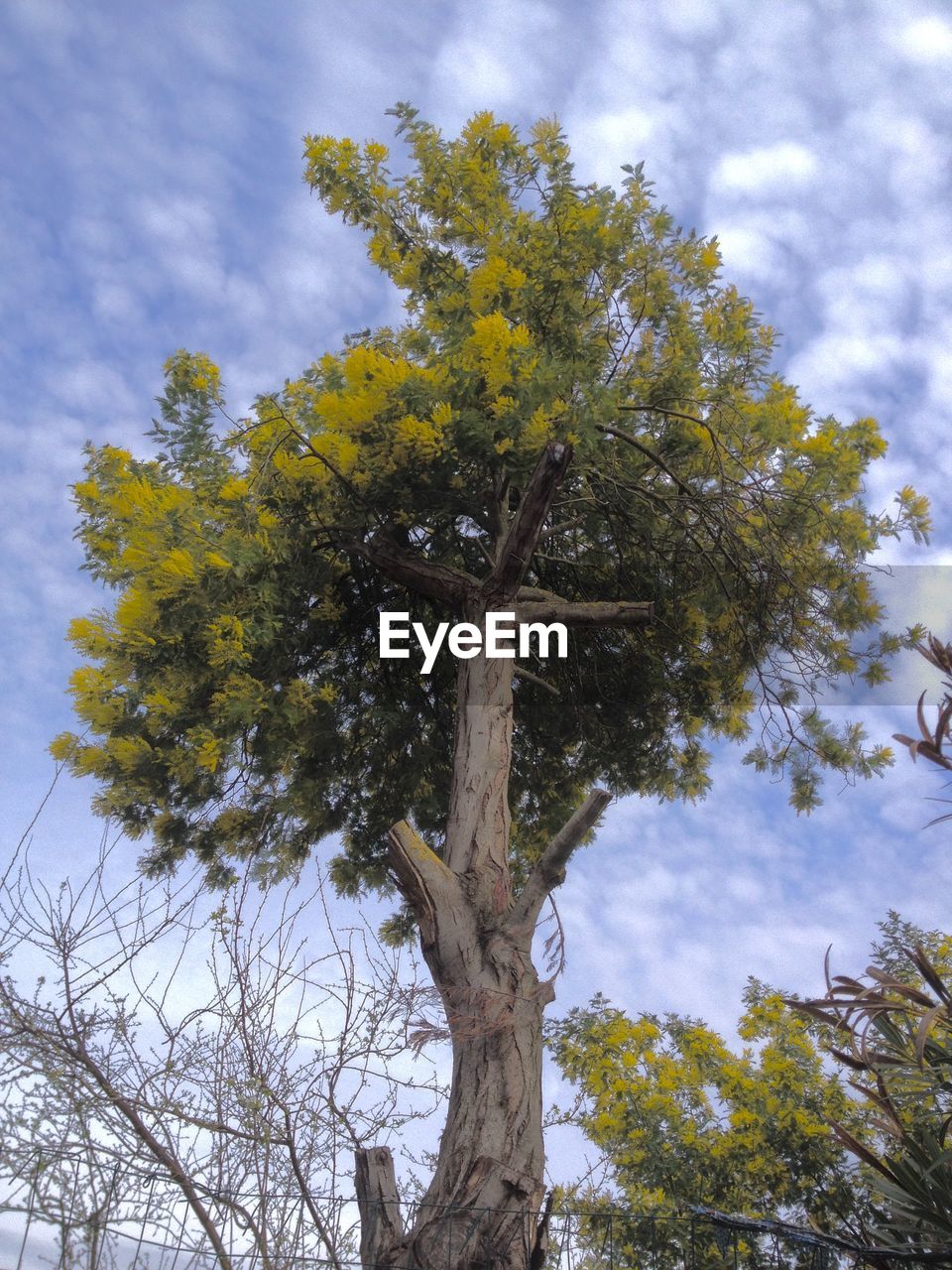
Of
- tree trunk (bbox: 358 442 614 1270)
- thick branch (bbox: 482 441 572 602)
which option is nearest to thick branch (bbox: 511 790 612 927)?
tree trunk (bbox: 358 442 614 1270)

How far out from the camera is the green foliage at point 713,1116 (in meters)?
7.52

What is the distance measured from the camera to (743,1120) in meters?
7.66

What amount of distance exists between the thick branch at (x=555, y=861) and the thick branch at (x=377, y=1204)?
1.33 m

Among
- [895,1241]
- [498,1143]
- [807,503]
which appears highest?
[807,503]

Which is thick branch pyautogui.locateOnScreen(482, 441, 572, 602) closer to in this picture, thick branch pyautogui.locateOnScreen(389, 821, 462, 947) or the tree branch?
the tree branch

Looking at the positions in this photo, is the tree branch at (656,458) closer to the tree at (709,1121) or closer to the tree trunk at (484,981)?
the tree trunk at (484,981)

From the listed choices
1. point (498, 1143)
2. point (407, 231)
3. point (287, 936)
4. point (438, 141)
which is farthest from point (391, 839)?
point (438, 141)

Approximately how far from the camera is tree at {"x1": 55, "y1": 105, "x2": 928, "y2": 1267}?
5.66 m

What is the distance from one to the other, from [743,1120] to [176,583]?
18.0ft

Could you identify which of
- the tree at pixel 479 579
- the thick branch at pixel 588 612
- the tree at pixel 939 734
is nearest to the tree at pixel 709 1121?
the tree at pixel 479 579

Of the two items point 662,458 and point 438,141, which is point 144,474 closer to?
point 438,141

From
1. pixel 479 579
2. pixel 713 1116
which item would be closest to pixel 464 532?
pixel 479 579

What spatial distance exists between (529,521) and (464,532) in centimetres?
215

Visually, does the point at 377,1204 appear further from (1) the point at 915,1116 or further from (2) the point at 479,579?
(2) the point at 479,579
